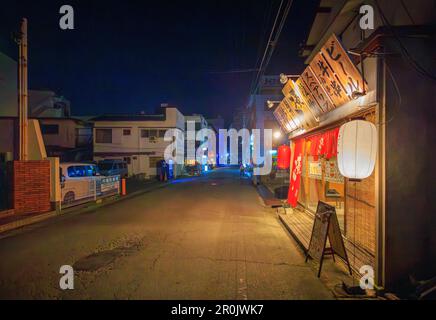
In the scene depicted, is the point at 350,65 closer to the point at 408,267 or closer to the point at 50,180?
the point at 408,267

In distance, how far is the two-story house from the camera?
35.2 meters

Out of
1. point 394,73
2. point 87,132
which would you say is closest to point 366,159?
point 394,73

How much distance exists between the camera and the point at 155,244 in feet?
24.8

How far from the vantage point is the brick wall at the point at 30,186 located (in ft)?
35.9

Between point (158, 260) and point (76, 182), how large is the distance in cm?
910

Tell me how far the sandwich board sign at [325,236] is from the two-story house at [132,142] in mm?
31291

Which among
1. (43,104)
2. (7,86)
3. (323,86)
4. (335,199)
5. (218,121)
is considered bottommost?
(335,199)

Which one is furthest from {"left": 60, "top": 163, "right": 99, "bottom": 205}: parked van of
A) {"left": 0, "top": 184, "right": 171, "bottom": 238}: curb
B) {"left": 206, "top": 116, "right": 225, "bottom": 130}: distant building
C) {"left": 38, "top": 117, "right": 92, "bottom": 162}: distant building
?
{"left": 206, "top": 116, "right": 225, "bottom": 130}: distant building

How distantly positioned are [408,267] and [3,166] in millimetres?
15949

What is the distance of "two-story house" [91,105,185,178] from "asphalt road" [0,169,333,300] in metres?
24.8

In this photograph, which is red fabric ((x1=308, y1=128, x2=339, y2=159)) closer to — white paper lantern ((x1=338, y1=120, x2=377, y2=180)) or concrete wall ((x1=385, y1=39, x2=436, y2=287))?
white paper lantern ((x1=338, y1=120, x2=377, y2=180))

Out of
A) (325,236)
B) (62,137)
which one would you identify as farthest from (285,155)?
(62,137)

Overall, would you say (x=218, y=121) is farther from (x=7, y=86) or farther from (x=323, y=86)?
(x=323, y=86)

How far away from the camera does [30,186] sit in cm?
1120
